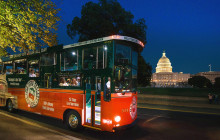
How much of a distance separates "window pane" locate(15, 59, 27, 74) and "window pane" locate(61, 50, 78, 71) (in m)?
3.60

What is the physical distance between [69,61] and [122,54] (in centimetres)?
258

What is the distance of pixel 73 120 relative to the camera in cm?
808

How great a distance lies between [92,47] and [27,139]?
4.38 metres

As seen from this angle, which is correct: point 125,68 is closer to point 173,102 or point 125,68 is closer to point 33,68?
point 33,68

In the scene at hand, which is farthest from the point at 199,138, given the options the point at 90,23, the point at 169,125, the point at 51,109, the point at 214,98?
the point at 90,23

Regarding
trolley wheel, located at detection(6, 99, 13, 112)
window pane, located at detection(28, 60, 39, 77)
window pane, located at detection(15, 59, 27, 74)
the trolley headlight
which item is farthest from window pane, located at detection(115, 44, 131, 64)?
trolley wheel, located at detection(6, 99, 13, 112)

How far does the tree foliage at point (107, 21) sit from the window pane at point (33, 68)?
14.2 meters

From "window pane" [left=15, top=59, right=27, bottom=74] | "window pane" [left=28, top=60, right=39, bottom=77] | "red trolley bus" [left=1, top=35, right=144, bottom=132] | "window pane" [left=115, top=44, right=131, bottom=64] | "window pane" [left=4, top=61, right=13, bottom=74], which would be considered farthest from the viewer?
"window pane" [left=4, top=61, right=13, bottom=74]

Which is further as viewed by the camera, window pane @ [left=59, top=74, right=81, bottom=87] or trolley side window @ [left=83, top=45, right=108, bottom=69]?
window pane @ [left=59, top=74, right=81, bottom=87]

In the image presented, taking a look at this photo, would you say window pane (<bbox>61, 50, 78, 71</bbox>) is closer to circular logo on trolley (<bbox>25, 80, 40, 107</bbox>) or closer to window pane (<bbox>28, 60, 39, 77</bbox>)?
window pane (<bbox>28, 60, 39, 77</bbox>)

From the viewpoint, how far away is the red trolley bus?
6.88 meters

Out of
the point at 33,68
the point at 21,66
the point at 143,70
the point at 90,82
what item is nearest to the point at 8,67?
the point at 21,66

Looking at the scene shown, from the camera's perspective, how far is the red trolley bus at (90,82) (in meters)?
6.88

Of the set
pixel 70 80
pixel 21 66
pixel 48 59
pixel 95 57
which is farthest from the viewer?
pixel 21 66
